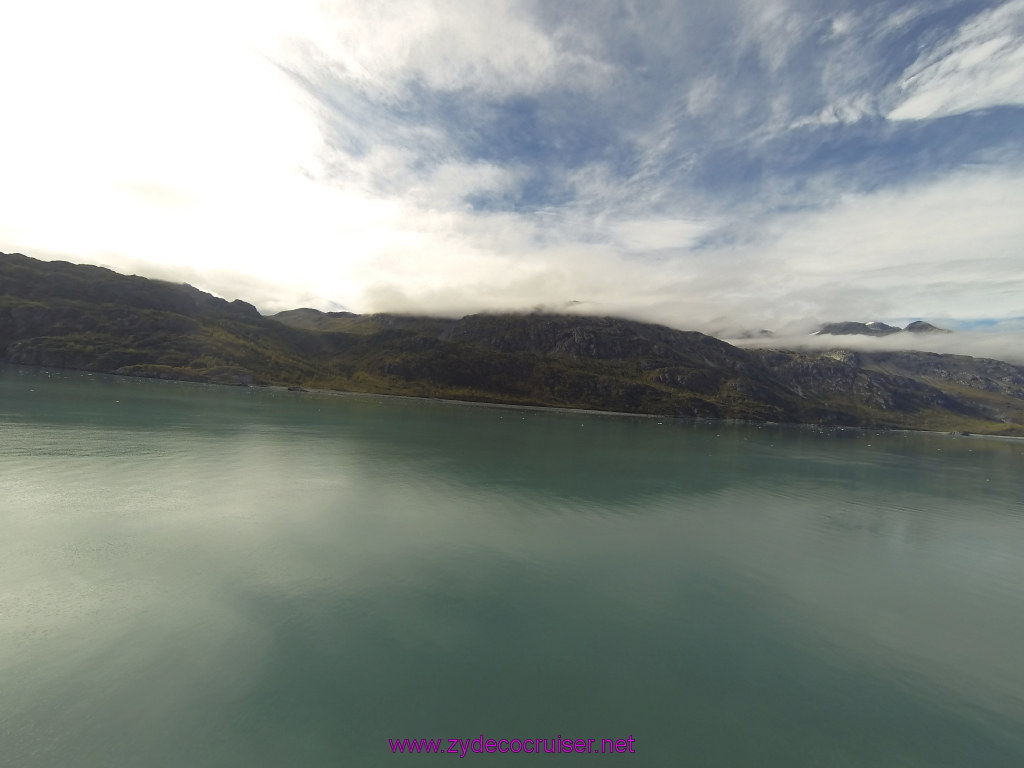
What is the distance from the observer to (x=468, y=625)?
27781mm

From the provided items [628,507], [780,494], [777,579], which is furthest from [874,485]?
[777,579]

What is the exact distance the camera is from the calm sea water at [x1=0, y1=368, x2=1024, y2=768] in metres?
19.3

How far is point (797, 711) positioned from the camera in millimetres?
22547

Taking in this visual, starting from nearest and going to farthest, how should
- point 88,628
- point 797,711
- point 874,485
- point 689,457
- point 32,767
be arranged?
point 32,767, point 797,711, point 88,628, point 874,485, point 689,457

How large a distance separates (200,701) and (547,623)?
1808 centimetres

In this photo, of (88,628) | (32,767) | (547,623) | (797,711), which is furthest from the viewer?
(547,623)

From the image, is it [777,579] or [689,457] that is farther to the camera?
[689,457]

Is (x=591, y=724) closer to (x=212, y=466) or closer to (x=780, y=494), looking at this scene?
(x=212, y=466)

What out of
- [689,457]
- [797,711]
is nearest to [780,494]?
[689,457]

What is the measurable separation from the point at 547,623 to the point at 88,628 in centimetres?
2500

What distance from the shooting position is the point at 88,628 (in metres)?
24.3

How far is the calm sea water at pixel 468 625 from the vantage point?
19.3 metres

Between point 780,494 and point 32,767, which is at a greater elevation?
point 32,767

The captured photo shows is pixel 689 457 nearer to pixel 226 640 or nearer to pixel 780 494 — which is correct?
pixel 780 494
